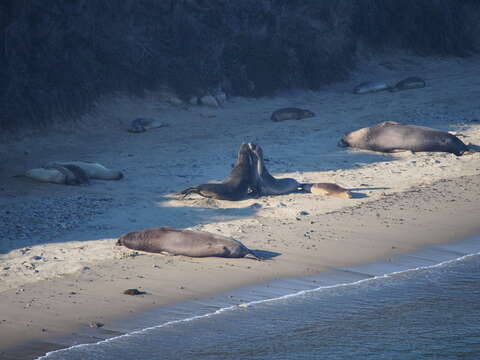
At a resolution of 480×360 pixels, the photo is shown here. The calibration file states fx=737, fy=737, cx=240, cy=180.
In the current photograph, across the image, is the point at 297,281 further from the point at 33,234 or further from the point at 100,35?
the point at 100,35

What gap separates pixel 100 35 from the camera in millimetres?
14289

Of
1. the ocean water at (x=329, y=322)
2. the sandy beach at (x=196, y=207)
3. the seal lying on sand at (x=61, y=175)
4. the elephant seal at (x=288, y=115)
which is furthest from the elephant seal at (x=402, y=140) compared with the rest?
the ocean water at (x=329, y=322)

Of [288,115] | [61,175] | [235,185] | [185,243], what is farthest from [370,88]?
[185,243]

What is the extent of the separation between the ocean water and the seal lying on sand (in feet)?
12.6

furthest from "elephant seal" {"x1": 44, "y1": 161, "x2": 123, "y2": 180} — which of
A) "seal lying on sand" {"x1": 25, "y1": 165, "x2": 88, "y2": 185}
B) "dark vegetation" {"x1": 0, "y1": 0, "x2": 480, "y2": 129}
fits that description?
"dark vegetation" {"x1": 0, "y1": 0, "x2": 480, "y2": 129}

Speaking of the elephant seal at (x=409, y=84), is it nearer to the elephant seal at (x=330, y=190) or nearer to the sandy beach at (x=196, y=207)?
the sandy beach at (x=196, y=207)

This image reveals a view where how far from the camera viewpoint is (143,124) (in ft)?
42.3

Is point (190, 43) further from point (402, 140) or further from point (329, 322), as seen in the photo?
point (329, 322)

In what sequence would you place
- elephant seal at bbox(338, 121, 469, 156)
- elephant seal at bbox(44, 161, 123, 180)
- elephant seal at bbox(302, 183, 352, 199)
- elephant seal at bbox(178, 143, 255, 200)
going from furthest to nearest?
1. elephant seal at bbox(338, 121, 469, 156)
2. elephant seal at bbox(44, 161, 123, 180)
3. elephant seal at bbox(302, 183, 352, 199)
4. elephant seal at bbox(178, 143, 255, 200)

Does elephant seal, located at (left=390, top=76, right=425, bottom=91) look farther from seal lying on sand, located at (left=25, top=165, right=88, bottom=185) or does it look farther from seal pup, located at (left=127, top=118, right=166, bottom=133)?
seal lying on sand, located at (left=25, top=165, right=88, bottom=185)

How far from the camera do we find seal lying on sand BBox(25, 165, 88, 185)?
9.10 meters

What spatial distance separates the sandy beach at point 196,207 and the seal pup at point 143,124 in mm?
162

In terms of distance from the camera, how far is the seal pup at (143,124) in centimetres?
1269

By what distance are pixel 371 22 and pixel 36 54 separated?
10364 millimetres
